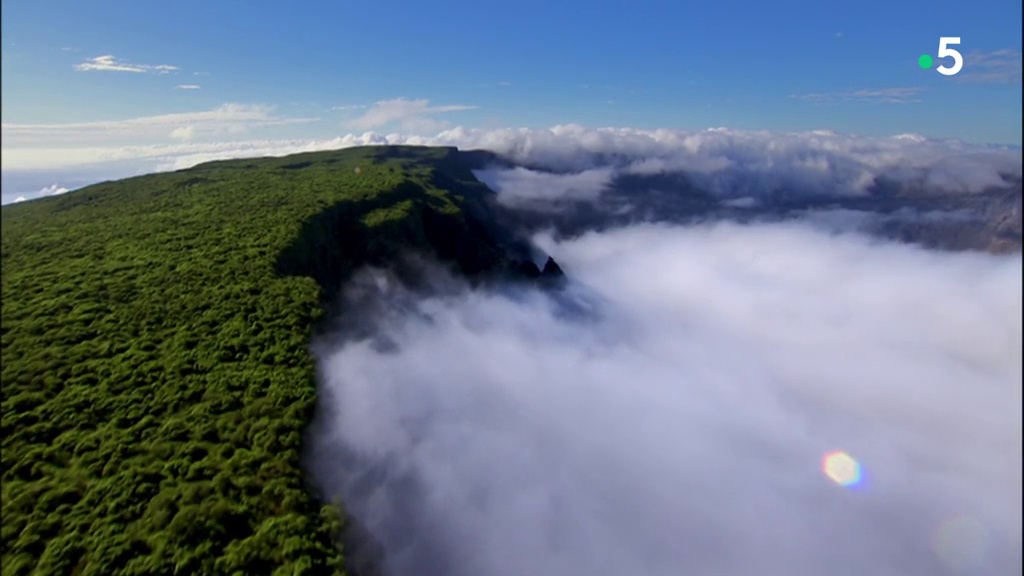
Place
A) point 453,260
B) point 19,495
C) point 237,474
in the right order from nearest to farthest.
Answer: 1. point 19,495
2. point 237,474
3. point 453,260

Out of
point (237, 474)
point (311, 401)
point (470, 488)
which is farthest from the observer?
point (470, 488)

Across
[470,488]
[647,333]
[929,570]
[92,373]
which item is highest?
[92,373]

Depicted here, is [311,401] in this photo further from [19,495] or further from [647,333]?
[647,333]

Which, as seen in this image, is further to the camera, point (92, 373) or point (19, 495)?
point (92, 373)

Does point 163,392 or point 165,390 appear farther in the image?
point 165,390

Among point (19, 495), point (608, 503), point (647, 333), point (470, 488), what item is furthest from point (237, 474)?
point (647, 333)

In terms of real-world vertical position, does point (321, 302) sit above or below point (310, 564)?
above
